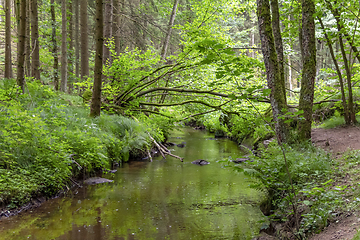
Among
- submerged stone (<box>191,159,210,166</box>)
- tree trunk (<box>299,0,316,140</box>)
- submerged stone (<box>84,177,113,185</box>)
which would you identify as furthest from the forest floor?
submerged stone (<box>84,177,113,185</box>)

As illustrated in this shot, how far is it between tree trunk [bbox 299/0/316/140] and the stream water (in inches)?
83.0

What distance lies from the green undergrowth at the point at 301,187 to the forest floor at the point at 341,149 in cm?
14

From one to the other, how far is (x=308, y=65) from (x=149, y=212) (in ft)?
15.8

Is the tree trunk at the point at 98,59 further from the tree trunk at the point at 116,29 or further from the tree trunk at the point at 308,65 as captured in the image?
the tree trunk at the point at 308,65

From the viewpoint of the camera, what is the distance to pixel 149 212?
202 inches

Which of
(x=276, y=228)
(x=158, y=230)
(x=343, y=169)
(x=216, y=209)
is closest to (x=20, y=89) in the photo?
(x=158, y=230)

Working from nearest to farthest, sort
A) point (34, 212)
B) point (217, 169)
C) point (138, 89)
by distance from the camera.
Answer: point (34, 212) → point (217, 169) → point (138, 89)

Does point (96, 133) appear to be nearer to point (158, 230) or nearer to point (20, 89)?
point (20, 89)

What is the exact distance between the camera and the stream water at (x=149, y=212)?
4176mm

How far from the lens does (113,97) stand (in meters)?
10.5

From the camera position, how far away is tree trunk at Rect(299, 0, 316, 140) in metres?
5.99

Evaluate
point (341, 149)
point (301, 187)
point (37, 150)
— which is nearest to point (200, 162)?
point (341, 149)

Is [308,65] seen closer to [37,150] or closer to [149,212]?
[149,212]

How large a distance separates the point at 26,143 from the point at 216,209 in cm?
411
